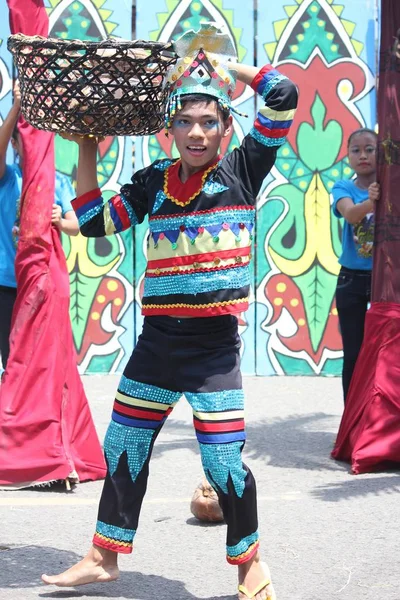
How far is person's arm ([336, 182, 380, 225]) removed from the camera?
247 inches

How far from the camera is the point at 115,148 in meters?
9.12

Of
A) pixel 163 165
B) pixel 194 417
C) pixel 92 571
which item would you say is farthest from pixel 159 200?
pixel 92 571

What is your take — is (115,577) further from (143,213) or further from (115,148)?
(115,148)

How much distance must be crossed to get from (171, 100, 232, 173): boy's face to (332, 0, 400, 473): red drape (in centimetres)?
234

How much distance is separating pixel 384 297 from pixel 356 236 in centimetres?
59

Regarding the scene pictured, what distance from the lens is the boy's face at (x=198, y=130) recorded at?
13.2 feet

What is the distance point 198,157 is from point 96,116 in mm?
403

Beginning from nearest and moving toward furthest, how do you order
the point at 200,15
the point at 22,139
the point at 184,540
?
the point at 184,540 < the point at 22,139 < the point at 200,15

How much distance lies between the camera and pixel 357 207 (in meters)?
6.55

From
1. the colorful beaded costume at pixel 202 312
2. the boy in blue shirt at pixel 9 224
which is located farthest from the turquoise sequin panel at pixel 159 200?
the boy in blue shirt at pixel 9 224

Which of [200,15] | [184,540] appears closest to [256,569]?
[184,540]

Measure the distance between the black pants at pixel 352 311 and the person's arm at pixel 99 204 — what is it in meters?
2.63

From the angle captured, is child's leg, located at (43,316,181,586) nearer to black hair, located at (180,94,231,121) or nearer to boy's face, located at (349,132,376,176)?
black hair, located at (180,94,231,121)

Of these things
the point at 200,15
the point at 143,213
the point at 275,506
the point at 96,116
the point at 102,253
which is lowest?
the point at 275,506
